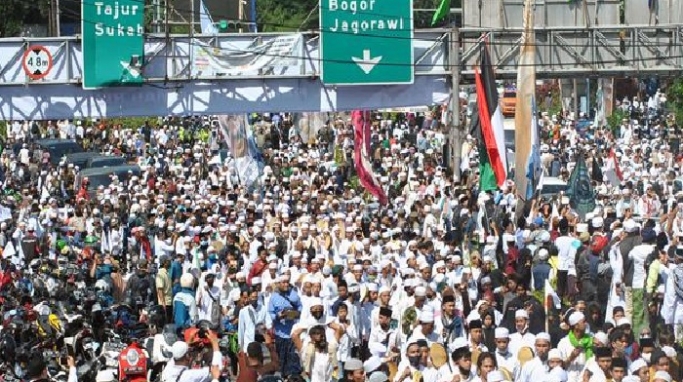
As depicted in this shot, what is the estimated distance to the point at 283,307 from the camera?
72.6 feet

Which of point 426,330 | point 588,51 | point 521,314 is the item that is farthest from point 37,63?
point 521,314

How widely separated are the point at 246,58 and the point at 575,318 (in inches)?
785

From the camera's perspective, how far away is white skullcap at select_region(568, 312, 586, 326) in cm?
1777

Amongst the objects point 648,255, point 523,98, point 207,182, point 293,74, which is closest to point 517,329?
point 648,255

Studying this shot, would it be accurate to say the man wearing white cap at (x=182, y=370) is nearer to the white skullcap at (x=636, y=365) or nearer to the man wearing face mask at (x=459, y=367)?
the man wearing face mask at (x=459, y=367)

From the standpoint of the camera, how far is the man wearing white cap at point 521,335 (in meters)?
17.5

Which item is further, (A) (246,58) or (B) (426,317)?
(A) (246,58)

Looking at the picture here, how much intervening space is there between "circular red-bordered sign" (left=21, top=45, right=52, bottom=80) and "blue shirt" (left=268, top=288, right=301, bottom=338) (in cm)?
1553

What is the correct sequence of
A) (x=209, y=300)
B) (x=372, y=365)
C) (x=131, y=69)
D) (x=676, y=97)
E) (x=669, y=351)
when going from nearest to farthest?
(x=669, y=351)
(x=372, y=365)
(x=209, y=300)
(x=131, y=69)
(x=676, y=97)

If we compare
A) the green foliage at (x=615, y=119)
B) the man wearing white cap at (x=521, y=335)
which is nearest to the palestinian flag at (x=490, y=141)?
the man wearing white cap at (x=521, y=335)

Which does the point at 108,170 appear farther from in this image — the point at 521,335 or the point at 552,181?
the point at 521,335

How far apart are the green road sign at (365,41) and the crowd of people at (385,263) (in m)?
2.08

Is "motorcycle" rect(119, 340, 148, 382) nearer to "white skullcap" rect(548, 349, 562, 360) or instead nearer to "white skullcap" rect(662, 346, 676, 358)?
"white skullcap" rect(548, 349, 562, 360)

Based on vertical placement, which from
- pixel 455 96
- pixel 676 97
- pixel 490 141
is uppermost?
pixel 455 96
